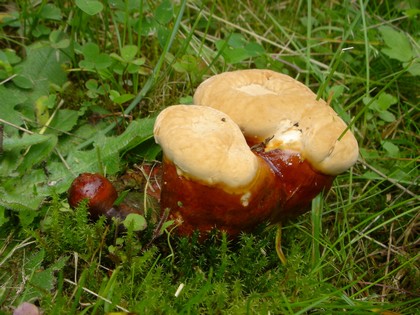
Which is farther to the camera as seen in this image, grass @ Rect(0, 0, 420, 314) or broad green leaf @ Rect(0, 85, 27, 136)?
broad green leaf @ Rect(0, 85, 27, 136)

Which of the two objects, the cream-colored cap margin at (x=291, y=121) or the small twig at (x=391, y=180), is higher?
the cream-colored cap margin at (x=291, y=121)

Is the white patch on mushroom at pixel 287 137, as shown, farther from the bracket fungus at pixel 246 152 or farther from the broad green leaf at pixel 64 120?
the broad green leaf at pixel 64 120

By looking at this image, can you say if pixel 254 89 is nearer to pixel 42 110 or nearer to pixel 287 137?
pixel 287 137

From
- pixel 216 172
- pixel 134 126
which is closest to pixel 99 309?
pixel 216 172

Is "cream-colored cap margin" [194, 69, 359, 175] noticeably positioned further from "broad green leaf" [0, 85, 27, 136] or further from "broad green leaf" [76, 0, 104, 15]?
"broad green leaf" [0, 85, 27, 136]

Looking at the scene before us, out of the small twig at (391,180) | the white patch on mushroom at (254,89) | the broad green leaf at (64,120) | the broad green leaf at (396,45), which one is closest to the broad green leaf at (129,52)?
the broad green leaf at (64,120)

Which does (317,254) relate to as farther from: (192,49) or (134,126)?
(192,49)

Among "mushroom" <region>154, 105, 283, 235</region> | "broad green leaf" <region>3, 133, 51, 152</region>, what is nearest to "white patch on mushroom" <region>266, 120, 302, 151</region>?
"mushroom" <region>154, 105, 283, 235</region>
